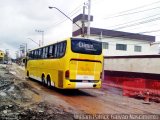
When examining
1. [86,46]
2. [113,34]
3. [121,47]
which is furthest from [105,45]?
[86,46]

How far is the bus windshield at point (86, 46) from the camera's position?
17153mm

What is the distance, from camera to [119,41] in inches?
2242

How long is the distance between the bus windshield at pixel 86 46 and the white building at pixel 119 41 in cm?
3485

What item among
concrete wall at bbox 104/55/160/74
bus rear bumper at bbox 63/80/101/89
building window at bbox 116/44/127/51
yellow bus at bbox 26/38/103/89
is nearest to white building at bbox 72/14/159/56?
building window at bbox 116/44/127/51

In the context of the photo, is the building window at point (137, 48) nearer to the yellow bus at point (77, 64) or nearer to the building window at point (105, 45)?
the building window at point (105, 45)

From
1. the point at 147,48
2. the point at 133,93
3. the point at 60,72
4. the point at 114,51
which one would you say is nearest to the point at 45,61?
the point at 60,72

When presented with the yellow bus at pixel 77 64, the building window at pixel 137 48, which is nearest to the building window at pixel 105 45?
the building window at pixel 137 48

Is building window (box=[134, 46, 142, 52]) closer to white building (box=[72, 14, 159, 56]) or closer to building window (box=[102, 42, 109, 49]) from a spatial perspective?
white building (box=[72, 14, 159, 56])

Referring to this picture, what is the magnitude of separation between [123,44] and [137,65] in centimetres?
3256

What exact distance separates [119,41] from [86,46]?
40.2 metres

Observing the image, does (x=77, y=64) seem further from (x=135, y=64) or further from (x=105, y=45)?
(x=105, y=45)

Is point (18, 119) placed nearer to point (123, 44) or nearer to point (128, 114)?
point (128, 114)

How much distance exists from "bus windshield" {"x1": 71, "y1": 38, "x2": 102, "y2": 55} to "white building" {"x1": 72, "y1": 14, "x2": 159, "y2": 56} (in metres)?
34.9

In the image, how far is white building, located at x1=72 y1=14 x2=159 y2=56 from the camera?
54.5m
